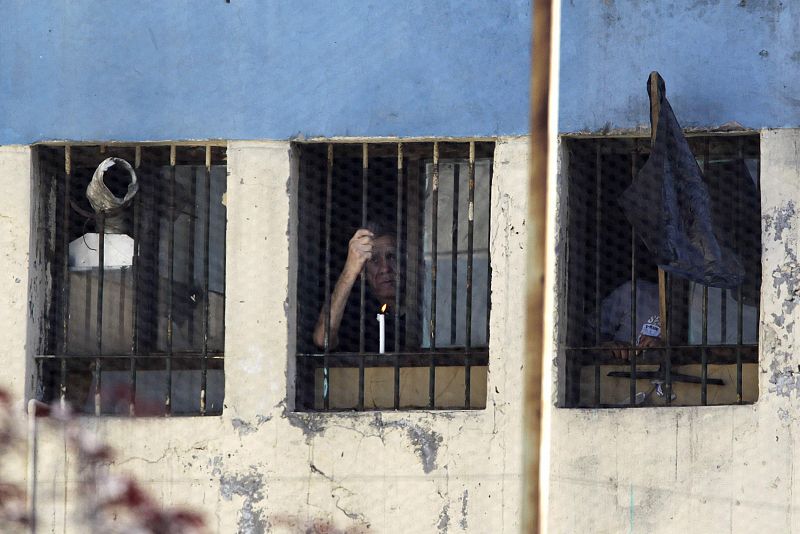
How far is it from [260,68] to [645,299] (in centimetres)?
177

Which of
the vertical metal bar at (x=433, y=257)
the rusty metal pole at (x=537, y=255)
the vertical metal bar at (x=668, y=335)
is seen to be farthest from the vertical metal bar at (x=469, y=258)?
the rusty metal pole at (x=537, y=255)

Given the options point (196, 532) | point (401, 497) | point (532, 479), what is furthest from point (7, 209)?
point (532, 479)

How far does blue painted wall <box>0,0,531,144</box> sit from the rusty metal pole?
294 centimetres

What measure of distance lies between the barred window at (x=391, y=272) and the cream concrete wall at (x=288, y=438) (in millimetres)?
151

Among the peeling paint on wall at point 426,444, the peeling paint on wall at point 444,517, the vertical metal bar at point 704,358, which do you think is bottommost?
the peeling paint on wall at point 444,517

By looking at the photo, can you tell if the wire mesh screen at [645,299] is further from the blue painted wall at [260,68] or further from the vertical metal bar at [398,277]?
the vertical metal bar at [398,277]

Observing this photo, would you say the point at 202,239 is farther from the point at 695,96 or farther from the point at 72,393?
the point at 695,96

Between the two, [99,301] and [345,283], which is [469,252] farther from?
[99,301]

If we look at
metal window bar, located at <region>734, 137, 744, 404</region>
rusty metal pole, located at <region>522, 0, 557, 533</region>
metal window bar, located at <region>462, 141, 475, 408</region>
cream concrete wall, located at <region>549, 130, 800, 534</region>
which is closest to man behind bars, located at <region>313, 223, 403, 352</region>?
metal window bar, located at <region>462, 141, 475, 408</region>

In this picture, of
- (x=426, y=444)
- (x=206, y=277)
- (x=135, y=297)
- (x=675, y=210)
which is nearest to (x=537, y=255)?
(x=675, y=210)

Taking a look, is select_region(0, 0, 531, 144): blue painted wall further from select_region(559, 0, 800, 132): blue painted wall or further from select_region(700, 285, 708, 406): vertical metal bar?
select_region(700, 285, 708, 406): vertical metal bar

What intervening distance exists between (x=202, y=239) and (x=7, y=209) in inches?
30.8

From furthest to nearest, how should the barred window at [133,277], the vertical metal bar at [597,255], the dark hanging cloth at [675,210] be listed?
the barred window at [133,277] < the vertical metal bar at [597,255] < the dark hanging cloth at [675,210]

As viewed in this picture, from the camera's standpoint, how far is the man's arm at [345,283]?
591 cm
